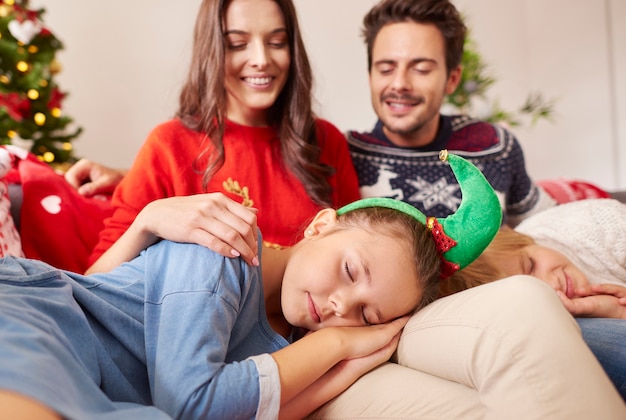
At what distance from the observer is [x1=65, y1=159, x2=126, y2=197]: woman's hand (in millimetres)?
1771

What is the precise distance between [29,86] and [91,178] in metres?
0.88

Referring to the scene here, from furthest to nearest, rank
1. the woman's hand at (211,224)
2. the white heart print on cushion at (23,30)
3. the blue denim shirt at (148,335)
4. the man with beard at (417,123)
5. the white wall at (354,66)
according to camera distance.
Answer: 1. the white wall at (354,66)
2. the white heart print on cushion at (23,30)
3. the man with beard at (417,123)
4. the woman's hand at (211,224)
5. the blue denim shirt at (148,335)

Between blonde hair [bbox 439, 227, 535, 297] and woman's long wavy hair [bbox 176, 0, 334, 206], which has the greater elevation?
woman's long wavy hair [bbox 176, 0, 334, 206]

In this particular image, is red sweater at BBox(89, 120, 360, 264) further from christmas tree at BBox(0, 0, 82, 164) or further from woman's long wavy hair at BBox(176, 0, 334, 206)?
christmas tree at BBox(0, 0, 82, 164)

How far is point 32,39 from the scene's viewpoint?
2.50 m

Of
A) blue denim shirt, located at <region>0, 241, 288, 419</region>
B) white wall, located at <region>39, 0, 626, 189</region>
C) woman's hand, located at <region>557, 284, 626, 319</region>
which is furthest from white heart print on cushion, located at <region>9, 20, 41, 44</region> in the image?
woman's hand, located at <region>557, 284, 626, 319</region>

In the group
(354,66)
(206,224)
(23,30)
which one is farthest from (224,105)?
(354,66)

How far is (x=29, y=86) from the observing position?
2.44 m

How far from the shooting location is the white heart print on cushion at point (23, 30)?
2.38 m

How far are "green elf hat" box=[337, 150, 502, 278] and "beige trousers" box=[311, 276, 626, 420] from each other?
0.47 feet

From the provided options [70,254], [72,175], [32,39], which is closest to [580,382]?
[70,254]

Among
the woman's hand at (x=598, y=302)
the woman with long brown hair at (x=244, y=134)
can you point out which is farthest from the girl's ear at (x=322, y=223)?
the woman's hand at (x=598, y=302)

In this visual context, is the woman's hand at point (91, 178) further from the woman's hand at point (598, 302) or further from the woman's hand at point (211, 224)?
the woman's hand at point (598, 302)

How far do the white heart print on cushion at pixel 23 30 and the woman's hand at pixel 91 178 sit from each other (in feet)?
3.00
